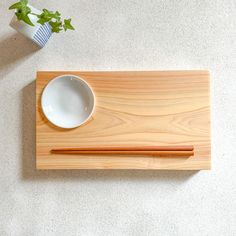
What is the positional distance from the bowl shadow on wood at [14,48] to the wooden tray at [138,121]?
0.37 feet

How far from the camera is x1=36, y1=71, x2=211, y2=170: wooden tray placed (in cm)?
89

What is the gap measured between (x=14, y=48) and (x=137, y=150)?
488 mm

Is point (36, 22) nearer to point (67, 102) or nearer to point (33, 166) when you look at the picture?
point (67, 102)

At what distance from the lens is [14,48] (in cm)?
97

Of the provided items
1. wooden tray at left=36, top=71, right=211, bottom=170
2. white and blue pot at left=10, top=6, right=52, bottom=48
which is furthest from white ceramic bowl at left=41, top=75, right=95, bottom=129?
white and blue pot at left=10, top=6, right=52, bottom=48

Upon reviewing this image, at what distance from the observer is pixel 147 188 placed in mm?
947

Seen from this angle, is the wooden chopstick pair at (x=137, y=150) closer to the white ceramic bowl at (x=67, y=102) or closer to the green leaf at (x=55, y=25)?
the white ceramic bowl at (x=67, y=102)

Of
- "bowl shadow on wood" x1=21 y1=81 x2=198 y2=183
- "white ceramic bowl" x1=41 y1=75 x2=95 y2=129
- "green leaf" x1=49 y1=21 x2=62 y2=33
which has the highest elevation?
"green leaf" x1=49 y1=21 x2=62 y2=33

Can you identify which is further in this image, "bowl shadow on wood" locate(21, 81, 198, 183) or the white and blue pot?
"bowl shadow on wood" locate(21, 81, 198, 183)

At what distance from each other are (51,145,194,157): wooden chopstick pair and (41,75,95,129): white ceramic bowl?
7 centimetres

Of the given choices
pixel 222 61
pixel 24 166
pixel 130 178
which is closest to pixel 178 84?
pixel 222 61

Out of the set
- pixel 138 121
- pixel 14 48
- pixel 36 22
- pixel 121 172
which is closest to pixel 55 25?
pixel 36 22

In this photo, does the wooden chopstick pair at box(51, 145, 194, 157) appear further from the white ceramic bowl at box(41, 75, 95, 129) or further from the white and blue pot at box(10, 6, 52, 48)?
the white and blue pot at box(10, 6, 52, 48)

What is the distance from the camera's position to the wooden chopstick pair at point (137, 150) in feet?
2.89
